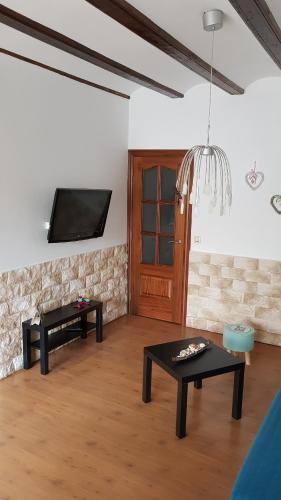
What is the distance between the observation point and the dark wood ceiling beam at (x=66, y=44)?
249 cm

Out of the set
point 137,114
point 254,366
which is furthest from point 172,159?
point 254,366

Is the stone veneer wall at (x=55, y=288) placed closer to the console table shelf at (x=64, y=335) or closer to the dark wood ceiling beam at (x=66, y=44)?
the console table shelf at (x=64, y=335)

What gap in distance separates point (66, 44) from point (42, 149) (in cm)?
93

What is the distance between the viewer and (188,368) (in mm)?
2760

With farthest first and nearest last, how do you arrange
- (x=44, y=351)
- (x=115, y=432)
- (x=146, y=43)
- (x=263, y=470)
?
(x=44, y=351) → (x=146, y=43) → (x=115, y=432) → (x=263, y=470)

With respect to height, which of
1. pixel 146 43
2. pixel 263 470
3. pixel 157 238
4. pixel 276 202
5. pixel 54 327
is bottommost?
pixel 54 327

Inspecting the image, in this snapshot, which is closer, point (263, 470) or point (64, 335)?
point (263, 470)

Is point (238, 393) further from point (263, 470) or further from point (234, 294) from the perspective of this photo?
point (234, 294)

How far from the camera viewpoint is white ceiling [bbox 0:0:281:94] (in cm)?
236

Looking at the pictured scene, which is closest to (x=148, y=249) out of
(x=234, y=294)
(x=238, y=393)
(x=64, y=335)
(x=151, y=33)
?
(x=234, y=294)

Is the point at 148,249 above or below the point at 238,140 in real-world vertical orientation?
below

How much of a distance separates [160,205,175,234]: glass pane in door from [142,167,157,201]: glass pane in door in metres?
0.19

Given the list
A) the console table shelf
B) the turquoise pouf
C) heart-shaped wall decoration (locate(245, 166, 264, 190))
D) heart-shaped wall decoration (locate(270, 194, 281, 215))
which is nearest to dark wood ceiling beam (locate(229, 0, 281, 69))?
heart-shaped wall decoration (locate(245, 166, 264, 190))

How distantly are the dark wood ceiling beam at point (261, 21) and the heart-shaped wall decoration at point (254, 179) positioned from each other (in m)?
1.43
